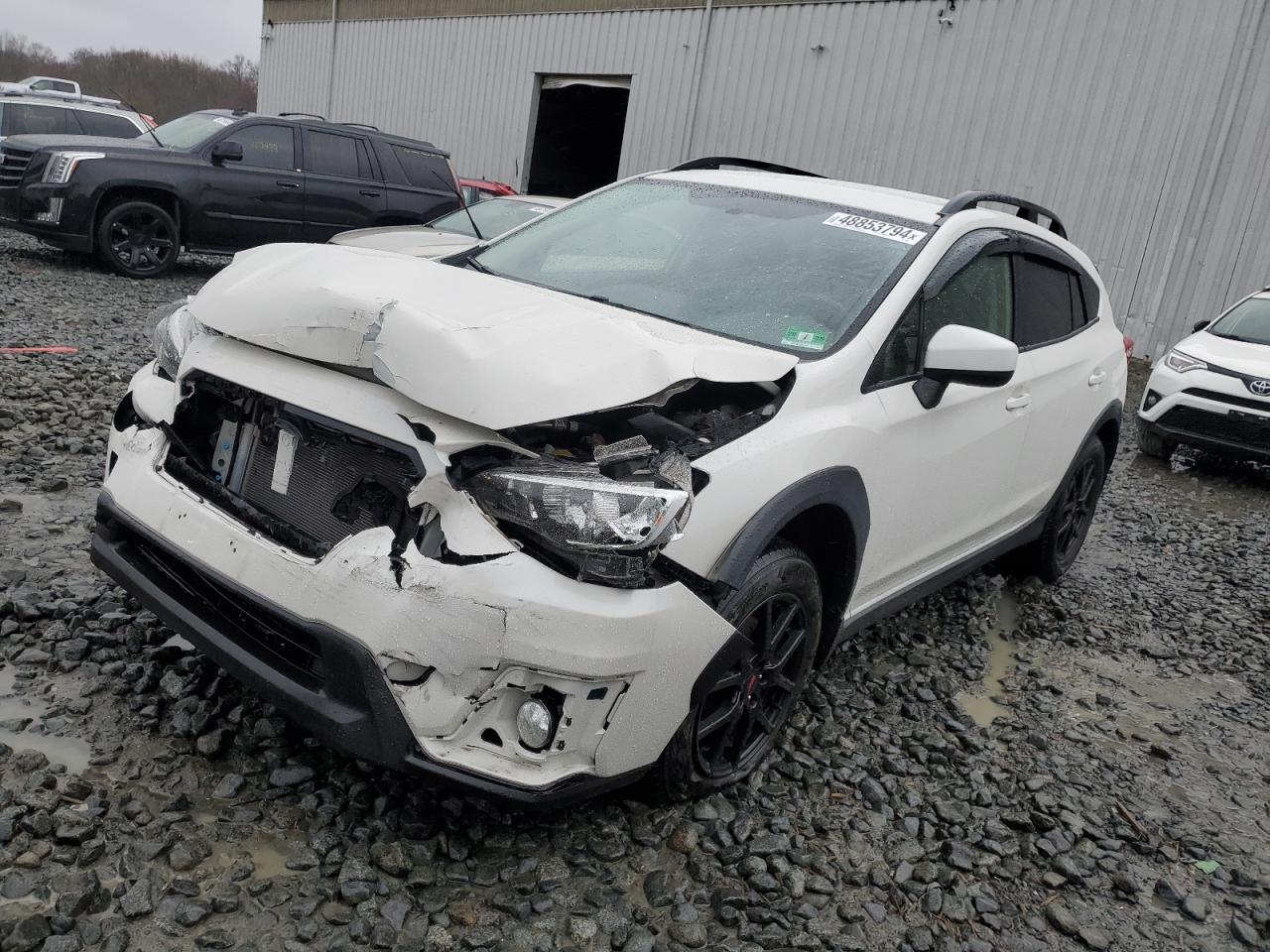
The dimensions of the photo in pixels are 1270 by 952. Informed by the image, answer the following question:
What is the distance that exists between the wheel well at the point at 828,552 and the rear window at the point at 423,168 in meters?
9.72

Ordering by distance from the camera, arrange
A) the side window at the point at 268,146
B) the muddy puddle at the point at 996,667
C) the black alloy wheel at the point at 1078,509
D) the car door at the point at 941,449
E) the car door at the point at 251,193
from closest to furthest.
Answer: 1. the car door at the point at 941,449
2. the muddy puddle at the point at 996,667
3. the black alloy wheel at the point at 1078,509
4. the car door at the point at 251,193
5. the side window at the point at 268,146

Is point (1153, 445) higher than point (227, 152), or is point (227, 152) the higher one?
point (227, 152)

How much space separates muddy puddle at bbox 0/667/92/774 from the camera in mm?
2562

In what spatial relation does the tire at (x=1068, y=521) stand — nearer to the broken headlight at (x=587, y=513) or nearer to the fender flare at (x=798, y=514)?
the fender flare at (x=798, y=514)

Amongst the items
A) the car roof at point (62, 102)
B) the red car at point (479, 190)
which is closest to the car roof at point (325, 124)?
the red car at point (479, 190)

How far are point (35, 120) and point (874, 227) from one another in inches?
578

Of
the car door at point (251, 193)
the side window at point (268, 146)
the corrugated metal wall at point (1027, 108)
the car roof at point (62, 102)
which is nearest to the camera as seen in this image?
the car door at point (251, 193)

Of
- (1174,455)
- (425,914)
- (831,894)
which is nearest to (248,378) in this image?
(425,914)

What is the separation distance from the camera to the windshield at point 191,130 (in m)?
10.3

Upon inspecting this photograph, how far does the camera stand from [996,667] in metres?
4.16

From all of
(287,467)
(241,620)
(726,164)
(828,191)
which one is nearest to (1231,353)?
(726,164)

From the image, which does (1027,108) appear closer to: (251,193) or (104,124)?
(251,193)

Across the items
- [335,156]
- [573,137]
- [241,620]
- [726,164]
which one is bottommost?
[241,620]

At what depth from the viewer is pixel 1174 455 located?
9227 mm
